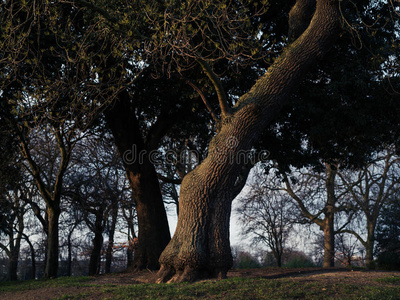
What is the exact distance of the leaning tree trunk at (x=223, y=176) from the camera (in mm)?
8602

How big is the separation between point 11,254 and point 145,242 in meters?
18.5

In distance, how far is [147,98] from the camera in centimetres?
1355

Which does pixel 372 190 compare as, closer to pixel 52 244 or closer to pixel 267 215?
pixel 267 215

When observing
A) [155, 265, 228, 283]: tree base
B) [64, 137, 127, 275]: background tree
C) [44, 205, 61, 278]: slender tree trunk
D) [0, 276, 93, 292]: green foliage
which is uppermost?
[64, 137, 127, 275]: background tree

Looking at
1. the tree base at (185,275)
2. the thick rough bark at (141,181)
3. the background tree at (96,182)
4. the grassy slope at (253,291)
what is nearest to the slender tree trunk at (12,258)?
the background tree at (96,182)

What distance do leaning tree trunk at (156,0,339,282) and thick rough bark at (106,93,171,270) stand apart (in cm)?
391

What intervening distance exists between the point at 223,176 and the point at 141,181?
497 cm

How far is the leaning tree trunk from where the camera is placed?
8.60 m

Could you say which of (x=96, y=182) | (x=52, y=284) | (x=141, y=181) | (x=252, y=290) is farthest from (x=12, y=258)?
(x=252, y=290)

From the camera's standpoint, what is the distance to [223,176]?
8.95 m

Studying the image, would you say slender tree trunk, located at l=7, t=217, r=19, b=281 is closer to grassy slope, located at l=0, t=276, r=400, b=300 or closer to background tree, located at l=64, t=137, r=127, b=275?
background tree, located at l=64, t=137, r=127, b=275

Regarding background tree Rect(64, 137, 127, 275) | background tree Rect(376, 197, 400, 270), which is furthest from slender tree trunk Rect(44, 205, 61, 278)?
background tree Rect(376, 197, 400, 270)

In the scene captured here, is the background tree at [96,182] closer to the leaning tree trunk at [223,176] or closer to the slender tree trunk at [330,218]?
the leaning tree trunk at [223,176]

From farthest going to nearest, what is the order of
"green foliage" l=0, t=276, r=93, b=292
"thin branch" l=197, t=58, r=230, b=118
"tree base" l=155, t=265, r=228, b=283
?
"thin branch" l=197, t=58, r=230, b=118 → "green foliage" l=0, t=276, r=93, b=292 → "tree base" l=155, t=265, r=228, b=283
